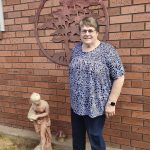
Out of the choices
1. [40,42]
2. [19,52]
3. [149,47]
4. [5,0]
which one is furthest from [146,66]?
[5,0]

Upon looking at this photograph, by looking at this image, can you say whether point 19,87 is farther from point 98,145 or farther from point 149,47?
point 149,47

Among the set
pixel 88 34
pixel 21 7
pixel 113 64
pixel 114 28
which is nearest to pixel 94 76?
pixel 113 64

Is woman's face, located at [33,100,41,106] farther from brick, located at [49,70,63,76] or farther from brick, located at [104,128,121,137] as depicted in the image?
brick, located at [104,128,121,137]

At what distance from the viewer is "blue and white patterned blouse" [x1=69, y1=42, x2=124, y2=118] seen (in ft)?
9.24

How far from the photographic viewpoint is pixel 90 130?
300 centimetres

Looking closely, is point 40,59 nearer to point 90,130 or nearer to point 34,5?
point 34,5

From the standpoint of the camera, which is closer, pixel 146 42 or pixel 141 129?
pixel 146 42

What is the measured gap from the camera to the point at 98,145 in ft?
9.97

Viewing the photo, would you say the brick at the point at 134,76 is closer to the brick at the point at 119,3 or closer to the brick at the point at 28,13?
the brick at the point at 119,3

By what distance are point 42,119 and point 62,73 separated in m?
0.60

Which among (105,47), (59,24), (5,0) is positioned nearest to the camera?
(105,47)

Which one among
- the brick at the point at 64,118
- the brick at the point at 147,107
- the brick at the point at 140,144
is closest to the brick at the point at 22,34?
the brick at the point at 64,118

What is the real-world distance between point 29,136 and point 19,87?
0.66 meters

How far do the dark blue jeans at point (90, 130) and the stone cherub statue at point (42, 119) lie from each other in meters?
0.46
